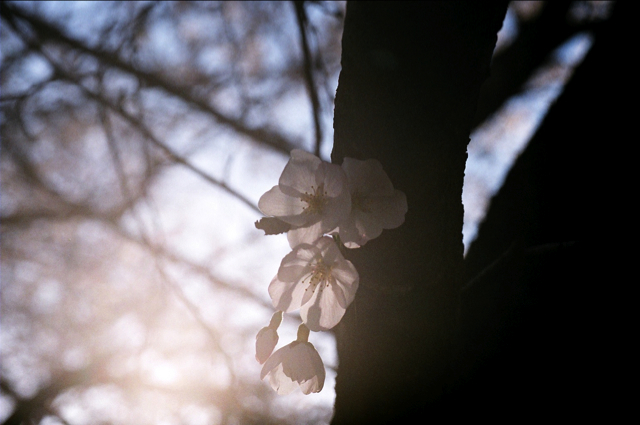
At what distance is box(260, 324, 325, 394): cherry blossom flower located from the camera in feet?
2.92

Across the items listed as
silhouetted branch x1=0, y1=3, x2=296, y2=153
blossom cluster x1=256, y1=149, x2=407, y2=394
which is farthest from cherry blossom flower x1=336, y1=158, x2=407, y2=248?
silhouetted branch x1=0, y1=3, x2=296, y2=153

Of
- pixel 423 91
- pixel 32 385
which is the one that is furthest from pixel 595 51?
pixel 32 385

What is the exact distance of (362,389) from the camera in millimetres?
855

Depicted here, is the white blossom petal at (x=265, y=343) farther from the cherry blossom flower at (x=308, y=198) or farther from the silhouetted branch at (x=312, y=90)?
the silhouetted branch at (x=312, y=90)

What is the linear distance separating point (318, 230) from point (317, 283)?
0.15 m

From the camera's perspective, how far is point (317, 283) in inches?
33.8

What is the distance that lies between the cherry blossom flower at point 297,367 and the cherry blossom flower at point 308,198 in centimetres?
27

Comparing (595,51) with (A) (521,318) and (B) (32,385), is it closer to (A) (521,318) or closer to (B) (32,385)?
(A) (521,318)

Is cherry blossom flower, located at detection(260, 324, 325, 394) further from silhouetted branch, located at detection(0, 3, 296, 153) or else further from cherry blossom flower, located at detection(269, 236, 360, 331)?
silhouetted branch, located at detection(0, 3, 296, 153)

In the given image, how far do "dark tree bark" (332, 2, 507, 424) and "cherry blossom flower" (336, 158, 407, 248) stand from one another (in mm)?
58

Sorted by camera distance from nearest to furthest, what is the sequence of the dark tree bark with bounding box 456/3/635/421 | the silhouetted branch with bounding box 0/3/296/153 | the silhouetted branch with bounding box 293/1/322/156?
the dark tree bark with bounding box 456/3/635/421 → the silhouetted branch with bounding box 293/1/322/156 → the silhouetted branch with bounding box 0/3/296/153

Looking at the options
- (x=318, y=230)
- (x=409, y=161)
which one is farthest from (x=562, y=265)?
(x=318, y=230)

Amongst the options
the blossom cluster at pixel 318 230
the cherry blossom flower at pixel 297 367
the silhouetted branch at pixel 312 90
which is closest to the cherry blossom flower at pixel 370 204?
the blossom cluster at pixel 318 230

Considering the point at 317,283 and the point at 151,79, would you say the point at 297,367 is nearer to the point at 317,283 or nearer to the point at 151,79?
the point at 317,283
